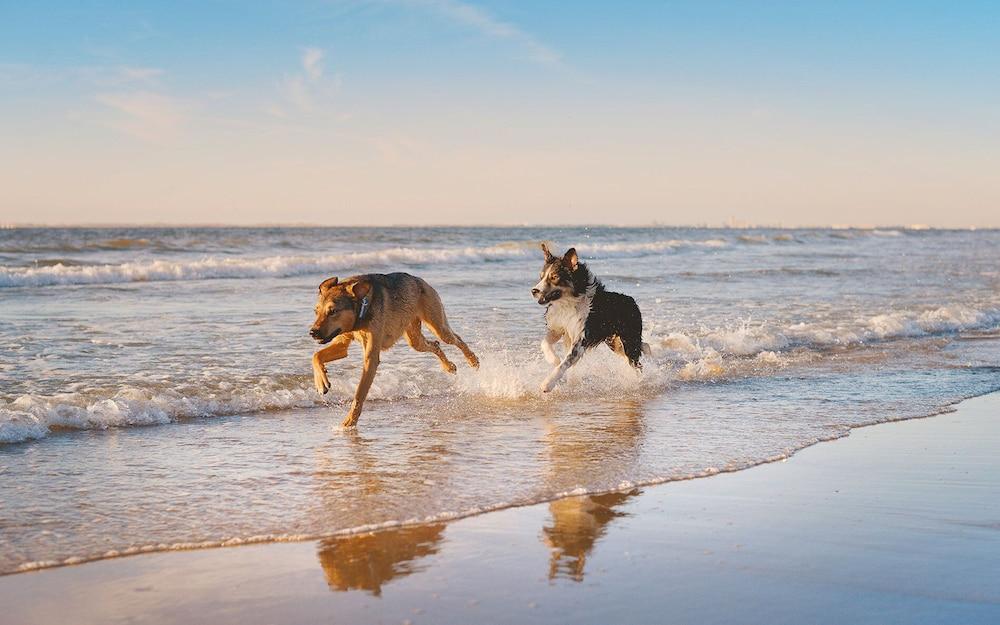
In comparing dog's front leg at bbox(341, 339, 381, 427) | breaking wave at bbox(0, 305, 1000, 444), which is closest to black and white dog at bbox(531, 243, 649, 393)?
breaking wave at bbox(0, 305, 1000, 444)

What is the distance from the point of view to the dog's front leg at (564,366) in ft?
31.1

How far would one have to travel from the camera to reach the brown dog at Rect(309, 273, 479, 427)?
7.93m

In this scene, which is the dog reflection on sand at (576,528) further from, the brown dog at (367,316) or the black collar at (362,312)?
the black collar at (362,312)

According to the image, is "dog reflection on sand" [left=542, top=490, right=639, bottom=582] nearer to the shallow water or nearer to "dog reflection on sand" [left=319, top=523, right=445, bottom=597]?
the shallow water

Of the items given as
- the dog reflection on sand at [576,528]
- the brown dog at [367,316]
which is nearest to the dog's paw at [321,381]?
the brown dog at [367,316]

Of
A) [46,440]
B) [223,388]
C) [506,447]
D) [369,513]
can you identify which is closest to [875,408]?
[506,447]

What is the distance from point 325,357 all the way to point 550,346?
8.47 feet

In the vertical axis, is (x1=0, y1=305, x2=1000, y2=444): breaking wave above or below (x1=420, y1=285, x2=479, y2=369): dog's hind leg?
below

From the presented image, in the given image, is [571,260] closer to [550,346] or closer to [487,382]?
[550,346]

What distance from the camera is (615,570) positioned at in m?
4.31

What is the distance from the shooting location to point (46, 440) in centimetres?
724

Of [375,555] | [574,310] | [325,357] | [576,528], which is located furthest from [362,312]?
[375,555]

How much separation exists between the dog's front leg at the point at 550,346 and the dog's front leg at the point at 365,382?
2.11m

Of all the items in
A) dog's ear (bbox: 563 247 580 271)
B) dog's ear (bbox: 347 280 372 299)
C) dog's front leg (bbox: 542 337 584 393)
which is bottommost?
dog's front leg (bbox: 542 337 584 393)
